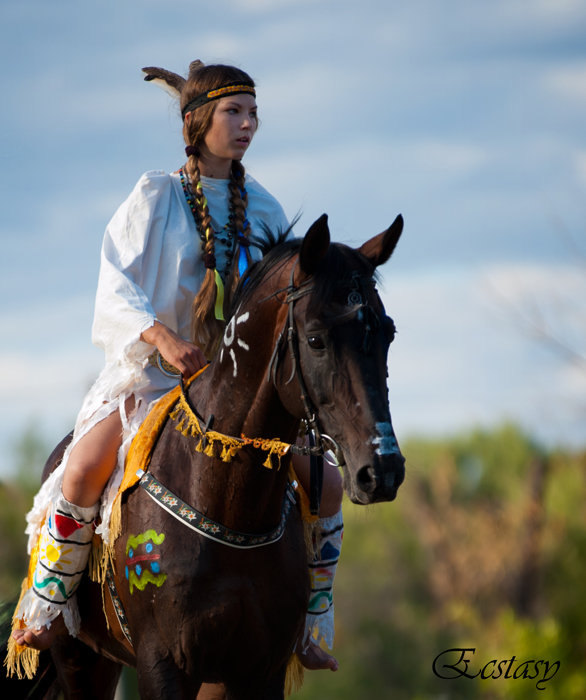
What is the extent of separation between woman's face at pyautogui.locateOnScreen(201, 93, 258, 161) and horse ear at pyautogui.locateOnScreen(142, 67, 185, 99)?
1.58ft

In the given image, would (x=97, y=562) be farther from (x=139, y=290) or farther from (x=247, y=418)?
(x=139, y=290)

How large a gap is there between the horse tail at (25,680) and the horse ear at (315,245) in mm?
2888

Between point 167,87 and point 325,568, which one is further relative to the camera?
point 167,87

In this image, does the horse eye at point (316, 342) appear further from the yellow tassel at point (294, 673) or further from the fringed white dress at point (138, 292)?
the yellow tassel at point (294, 673)

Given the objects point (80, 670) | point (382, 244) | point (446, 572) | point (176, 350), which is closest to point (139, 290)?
point (176, 350)

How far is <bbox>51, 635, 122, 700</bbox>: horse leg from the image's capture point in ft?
17.4

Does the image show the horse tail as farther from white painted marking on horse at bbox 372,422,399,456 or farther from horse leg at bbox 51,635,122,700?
white painted marking on horse at bbox 372,422,399,456

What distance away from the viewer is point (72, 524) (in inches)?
177

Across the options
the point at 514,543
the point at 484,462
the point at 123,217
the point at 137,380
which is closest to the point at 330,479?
the point at 137,380

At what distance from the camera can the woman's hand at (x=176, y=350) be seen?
4.29 metres

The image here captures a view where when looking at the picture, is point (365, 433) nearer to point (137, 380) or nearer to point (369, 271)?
point (369, 271)

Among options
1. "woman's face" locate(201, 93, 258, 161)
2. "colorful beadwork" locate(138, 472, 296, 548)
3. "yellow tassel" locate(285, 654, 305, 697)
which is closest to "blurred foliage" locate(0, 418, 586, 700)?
"yellow tassel" locate(285, 654, 305, 697)

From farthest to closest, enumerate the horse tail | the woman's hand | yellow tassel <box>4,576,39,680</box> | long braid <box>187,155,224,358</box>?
the horse tail, yellow tassel <box>4,576,39,680</box>, long braid <box>187,155,224,358</box>, the woman's hand

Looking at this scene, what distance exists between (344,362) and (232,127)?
1761 mm
